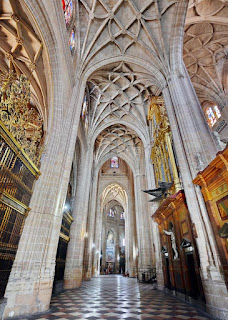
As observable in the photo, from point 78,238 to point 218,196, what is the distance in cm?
915

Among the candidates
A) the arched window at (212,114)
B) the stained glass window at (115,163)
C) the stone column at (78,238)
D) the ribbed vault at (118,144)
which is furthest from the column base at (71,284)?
the stained glass window at (115,163)

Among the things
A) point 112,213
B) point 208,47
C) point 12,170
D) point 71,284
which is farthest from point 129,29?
point 112,213

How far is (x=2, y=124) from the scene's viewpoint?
13.3 feet

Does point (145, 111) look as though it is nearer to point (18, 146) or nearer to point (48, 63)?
point (48, 63)

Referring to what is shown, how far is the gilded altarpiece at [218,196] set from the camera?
4.52 metres

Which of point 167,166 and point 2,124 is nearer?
point 2,124

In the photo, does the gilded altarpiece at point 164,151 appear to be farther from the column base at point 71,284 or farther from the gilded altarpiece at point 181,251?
the column base at point 71,284

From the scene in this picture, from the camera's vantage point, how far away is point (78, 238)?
11.1 m

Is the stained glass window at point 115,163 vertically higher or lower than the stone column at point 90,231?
higher

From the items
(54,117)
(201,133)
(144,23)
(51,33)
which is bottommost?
(201,133)

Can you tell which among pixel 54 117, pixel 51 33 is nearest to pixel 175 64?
pixel 51 33

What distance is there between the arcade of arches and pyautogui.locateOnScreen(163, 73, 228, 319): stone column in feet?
0.13

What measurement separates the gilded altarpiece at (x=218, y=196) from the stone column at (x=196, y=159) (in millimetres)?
286

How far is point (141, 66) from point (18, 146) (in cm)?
1031
